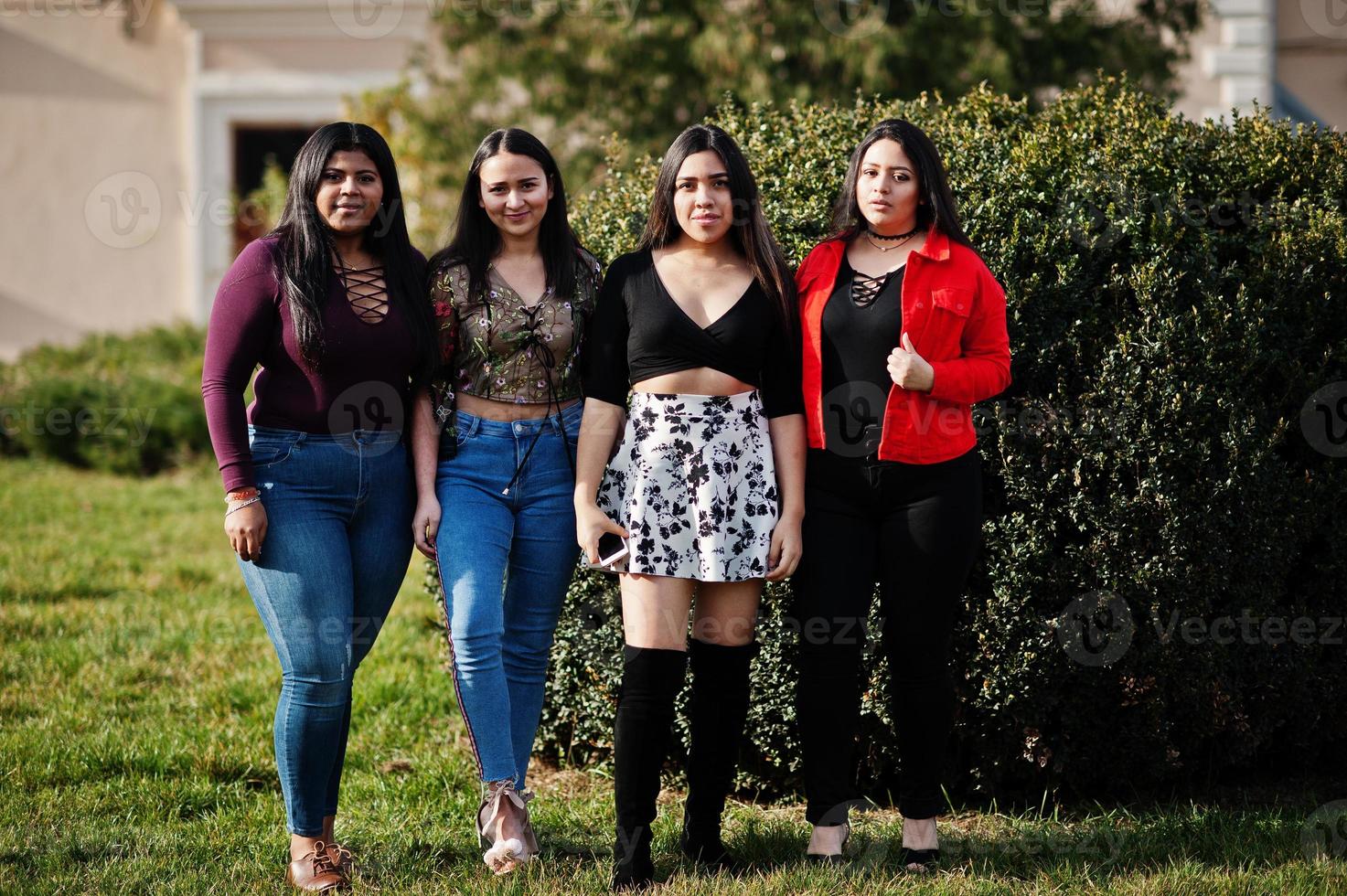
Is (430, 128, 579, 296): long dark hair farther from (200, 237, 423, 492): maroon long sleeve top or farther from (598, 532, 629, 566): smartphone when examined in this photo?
(598, 532, 629, 566): smartphone

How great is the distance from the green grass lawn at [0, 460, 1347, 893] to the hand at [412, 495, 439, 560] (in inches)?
36.9

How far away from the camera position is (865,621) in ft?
11.3

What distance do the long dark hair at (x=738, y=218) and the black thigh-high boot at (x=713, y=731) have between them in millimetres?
927

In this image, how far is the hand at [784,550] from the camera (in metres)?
3.32

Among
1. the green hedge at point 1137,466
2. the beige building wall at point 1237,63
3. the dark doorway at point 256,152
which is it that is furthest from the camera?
the dark doorway at point 256,152

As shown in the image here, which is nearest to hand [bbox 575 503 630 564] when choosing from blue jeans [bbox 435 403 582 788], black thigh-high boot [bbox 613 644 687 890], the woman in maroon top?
blue jeans [bbox 435 403 582 788]

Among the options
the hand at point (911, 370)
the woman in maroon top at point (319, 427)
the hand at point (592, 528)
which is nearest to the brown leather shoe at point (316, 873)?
the woman in maroon top at point (319, 427)

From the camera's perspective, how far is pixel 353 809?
164 inches

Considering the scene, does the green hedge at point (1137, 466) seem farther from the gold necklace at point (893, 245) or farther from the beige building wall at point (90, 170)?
the beige building wall at point (90, 170)

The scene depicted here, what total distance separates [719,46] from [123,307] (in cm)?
740

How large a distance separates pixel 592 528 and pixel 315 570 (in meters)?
0.73

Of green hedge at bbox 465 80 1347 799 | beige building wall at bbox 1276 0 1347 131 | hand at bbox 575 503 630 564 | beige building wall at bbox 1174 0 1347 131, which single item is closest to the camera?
hand at bbox 575 503 630 564

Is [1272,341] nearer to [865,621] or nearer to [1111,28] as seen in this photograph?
[865,621]

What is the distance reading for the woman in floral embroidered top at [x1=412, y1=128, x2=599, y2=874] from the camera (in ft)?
11.0
